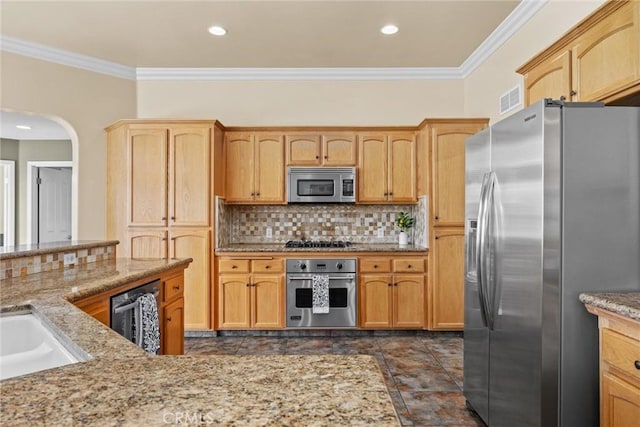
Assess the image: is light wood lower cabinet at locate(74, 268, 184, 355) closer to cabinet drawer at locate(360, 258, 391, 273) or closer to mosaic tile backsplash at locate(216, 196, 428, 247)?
mosaic tile backsplash at locate(216, 196, 428, 247)

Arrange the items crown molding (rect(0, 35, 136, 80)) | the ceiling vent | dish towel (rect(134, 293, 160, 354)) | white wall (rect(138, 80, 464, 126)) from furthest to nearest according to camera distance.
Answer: white wall (rect(138, 80, 464, 126))
crown molding (rect(0, 35, 136, 80))
the ceiling vent
dish towel (rect(134, 293, 160, 354))

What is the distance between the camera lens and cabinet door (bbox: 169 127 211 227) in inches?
151

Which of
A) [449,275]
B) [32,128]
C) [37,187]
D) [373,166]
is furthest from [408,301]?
[37,187]

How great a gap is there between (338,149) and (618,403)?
3177mm

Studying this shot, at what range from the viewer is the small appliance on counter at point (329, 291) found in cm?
381

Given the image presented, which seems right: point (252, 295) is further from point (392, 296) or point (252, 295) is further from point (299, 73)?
point (299, 73)

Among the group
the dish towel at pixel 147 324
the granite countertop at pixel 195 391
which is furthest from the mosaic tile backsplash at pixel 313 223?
the granite countertop at pixel 195 391

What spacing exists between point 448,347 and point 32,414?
11.5ft

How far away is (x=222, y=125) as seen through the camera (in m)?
4.07

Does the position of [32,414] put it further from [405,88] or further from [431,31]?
[405,88]

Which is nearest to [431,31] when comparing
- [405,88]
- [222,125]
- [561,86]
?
[405,88]

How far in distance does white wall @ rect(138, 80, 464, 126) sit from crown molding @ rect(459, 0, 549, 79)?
418mm

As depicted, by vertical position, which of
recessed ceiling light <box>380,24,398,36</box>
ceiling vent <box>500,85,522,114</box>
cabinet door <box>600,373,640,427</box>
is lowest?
cabinet door <box>600,373,640,427</box>

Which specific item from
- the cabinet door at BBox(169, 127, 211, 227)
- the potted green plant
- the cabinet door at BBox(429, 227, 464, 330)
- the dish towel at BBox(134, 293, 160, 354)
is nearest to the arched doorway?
the cabinet door at BBox(169, 127, 211, 227)
